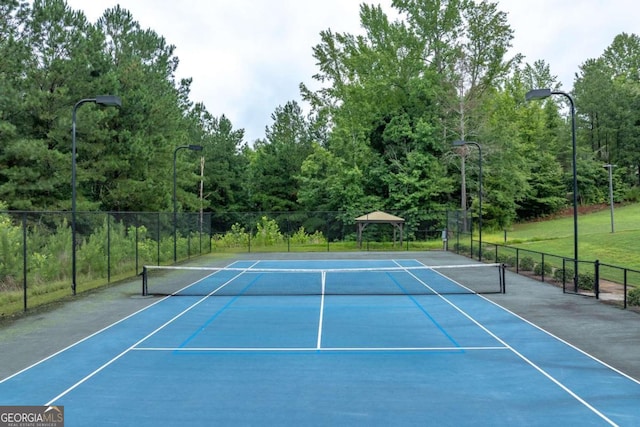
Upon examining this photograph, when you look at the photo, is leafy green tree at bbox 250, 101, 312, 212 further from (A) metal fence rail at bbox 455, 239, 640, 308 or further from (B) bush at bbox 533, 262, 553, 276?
(B) bush at bbox 533, 262, 553, 276

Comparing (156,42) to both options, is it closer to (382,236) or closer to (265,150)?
(265,150)

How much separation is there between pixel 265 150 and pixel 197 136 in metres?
8.64

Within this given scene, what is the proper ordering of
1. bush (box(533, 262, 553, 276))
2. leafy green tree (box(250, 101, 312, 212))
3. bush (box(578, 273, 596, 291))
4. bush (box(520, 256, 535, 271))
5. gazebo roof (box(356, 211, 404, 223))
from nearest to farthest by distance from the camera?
1. bush (box(578, 273, 596, 291))
2. bush (box(533, 262, 553, 276))
3. bush (box(520, 256, 535, 271))
4. gazebo roof (box(356, 211, 404, 223))
5. leafy green tree (box(250, 101, 312, 212))

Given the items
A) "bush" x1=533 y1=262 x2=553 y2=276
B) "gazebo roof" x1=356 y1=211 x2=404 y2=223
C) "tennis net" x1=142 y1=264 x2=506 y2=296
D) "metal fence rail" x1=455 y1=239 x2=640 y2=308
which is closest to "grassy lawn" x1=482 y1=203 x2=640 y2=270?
Result: "metal fence rail" x1=455 y1=239 x2=640 y2=308

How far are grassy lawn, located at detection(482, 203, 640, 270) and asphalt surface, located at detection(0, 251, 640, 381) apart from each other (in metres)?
13.5

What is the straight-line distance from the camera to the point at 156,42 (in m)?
45.8

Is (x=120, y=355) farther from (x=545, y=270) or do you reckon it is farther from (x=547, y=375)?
(x=545, y=270)

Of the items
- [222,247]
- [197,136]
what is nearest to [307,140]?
[197,136]

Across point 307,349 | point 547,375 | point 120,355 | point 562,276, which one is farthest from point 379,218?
point 547,375

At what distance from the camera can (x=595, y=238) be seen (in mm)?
38531

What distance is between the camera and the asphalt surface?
1022cm

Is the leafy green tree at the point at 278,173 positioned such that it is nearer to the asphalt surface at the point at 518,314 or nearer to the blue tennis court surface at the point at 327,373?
the asphalt surface at the point at 518,314

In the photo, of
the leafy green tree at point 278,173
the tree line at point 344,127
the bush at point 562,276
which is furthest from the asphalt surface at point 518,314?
the leafy green tree at point 278,173
